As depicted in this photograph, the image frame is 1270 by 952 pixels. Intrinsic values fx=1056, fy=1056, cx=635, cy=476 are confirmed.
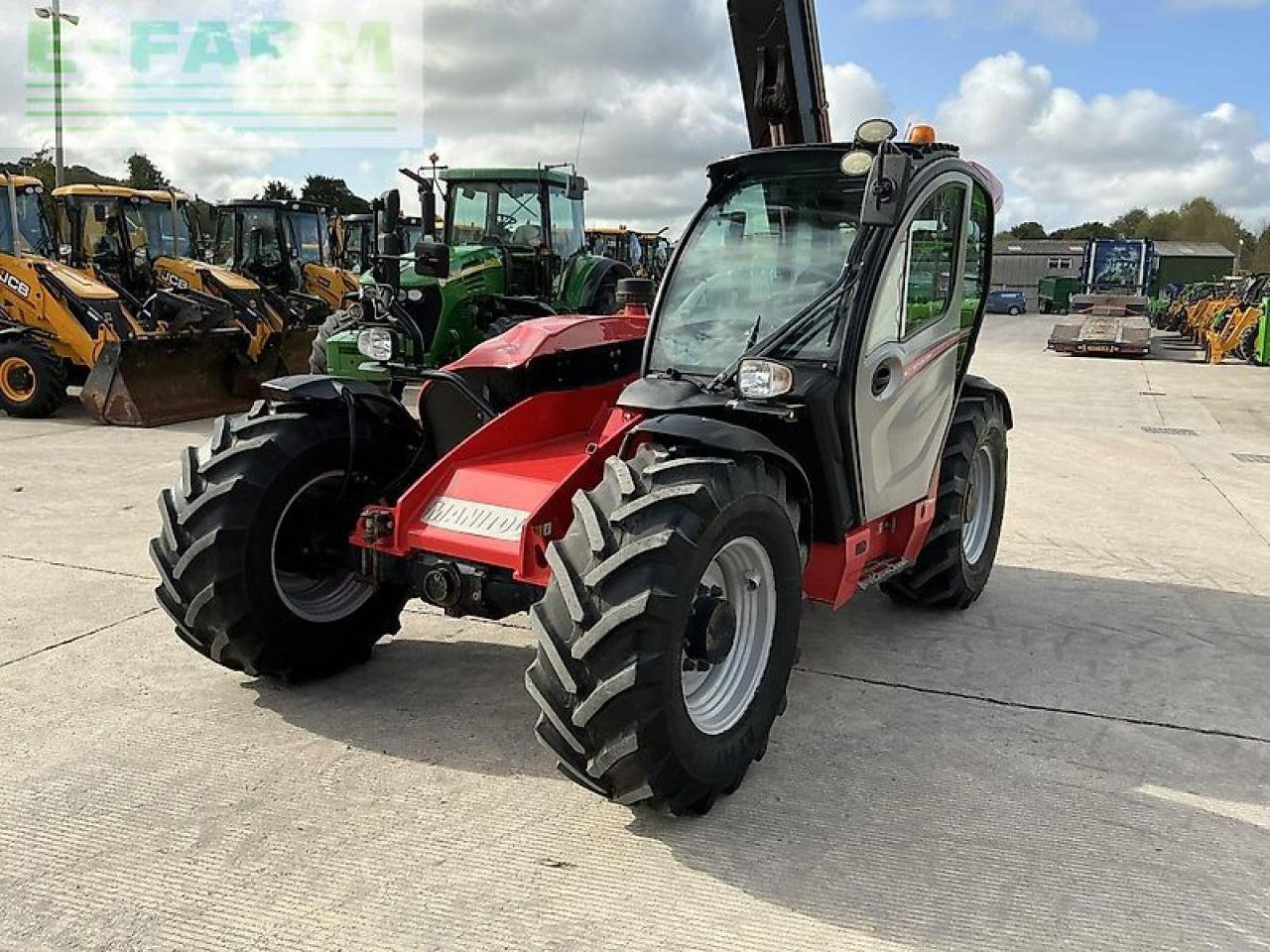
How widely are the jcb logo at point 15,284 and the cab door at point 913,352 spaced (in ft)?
36.0

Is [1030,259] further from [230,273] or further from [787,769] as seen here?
[787,769]

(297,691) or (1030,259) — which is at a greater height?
(1030,259)

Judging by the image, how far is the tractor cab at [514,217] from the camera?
12.0 meters

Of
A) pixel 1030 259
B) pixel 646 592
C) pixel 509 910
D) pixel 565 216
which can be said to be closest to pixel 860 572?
pixel 646 592

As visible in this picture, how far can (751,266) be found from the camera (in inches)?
167

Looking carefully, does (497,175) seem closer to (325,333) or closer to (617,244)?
(325,333)

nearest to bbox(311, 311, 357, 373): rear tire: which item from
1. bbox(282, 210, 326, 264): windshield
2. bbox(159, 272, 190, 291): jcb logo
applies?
bbox(159, 272, 190, 291): jcb logo

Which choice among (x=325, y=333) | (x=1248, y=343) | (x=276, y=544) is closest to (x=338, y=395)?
(x=276, y=544)

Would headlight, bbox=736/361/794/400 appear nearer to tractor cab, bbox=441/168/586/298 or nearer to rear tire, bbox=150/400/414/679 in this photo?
rear tire, bbox=150/400/414/679

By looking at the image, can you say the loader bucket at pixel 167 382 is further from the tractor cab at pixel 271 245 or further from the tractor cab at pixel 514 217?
the tractor cab at pixel 271 245

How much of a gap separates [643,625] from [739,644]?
749mm

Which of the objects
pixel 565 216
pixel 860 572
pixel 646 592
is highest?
pixel 565 216

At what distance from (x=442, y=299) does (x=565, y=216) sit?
2095 millimetres

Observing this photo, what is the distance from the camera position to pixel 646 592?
2.90 m
